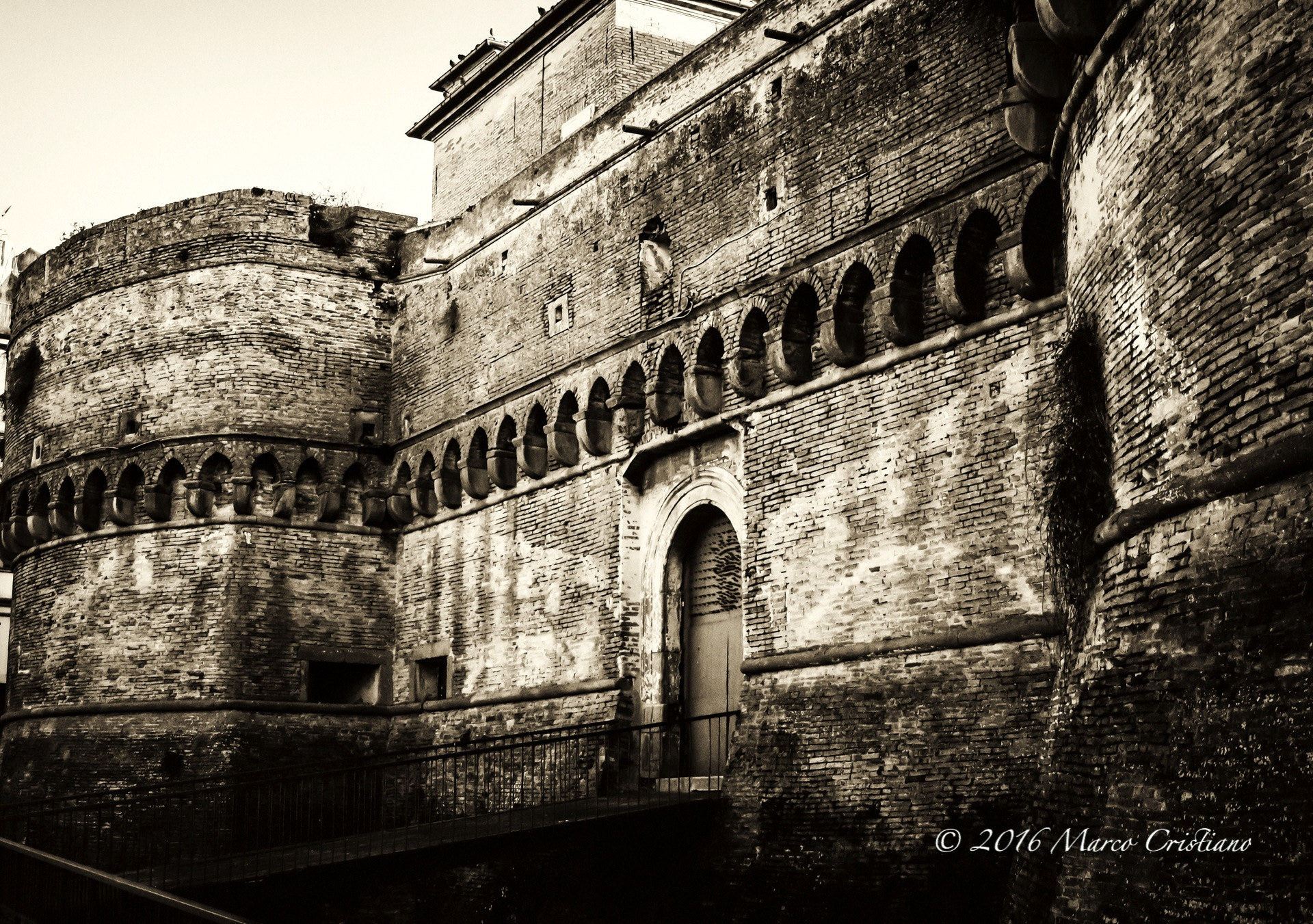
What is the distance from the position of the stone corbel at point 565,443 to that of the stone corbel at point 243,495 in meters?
4.84

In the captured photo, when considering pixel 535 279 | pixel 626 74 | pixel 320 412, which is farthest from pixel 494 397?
pixel 626 74

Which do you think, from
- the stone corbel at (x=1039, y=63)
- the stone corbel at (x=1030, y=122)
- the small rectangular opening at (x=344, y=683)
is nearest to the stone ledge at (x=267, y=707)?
the small rectangular opening at (x=344, y=683)

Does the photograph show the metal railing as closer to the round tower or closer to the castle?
the castle

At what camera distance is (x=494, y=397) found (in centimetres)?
1792

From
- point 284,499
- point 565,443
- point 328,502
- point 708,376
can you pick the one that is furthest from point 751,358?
point 284,499

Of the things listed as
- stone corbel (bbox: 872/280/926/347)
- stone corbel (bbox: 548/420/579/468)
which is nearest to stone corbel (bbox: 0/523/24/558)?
stone corbel (bbox: 548/420/579/468)

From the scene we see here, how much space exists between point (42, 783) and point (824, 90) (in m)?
13.5

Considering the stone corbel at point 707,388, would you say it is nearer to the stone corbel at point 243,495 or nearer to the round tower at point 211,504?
the round tower at point 211,504

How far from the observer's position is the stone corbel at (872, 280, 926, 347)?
12.4 meters

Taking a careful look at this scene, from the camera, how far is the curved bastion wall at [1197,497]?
6770mm

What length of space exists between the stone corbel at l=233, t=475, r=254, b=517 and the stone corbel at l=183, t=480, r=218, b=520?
0.33m

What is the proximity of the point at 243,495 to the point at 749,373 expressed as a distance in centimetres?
812

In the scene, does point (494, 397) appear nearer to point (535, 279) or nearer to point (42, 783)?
point (535, 279)

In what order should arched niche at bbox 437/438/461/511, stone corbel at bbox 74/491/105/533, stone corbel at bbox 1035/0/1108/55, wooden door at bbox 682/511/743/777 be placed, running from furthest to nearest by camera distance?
stone corbel at bbox 74/491/105/533
arched niche at bbox 437/438/461/511
wooden door at bbox 682/511/743/777
stone corbel at bbox 1035/0/1108/55
